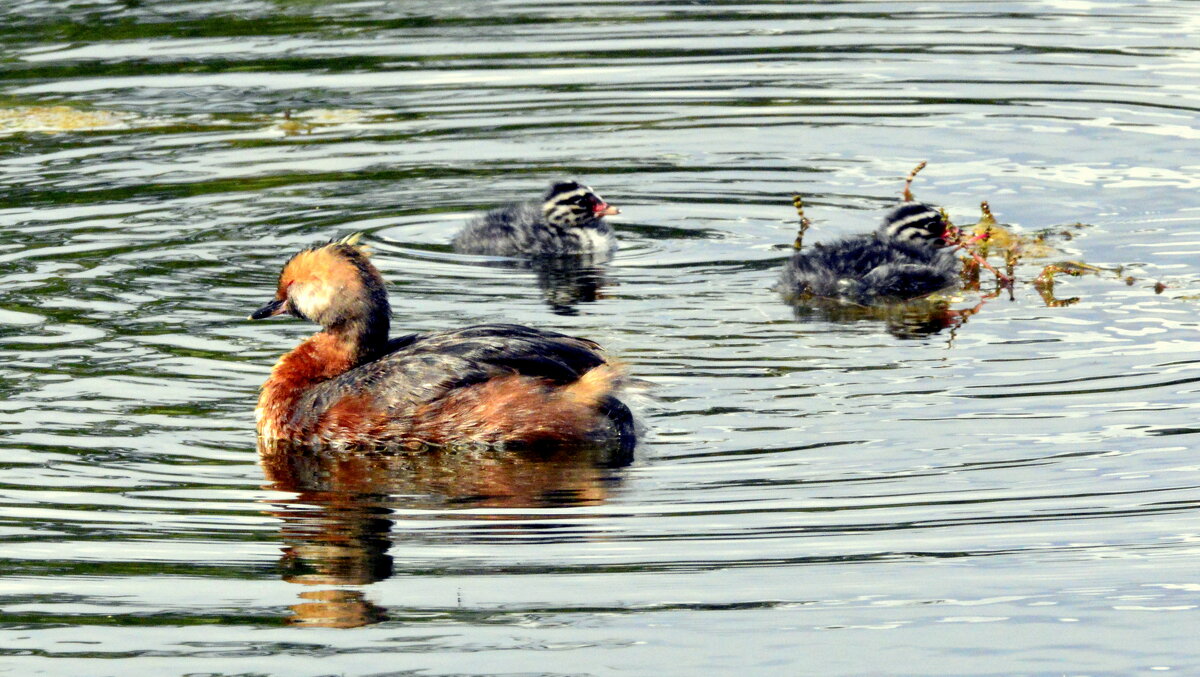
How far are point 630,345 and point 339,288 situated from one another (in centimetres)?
158

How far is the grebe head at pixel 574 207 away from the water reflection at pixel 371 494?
12.7 feet


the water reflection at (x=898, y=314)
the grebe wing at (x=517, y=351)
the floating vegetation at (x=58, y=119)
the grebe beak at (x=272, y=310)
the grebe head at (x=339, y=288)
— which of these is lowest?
the water reflection at (x=898, y=314)

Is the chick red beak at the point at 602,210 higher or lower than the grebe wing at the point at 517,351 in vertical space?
higher

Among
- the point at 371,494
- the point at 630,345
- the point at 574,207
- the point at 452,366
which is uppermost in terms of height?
the point at 574,207

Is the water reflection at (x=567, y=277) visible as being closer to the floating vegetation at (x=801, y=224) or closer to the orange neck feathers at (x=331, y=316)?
the floating vegetation at (x=801, y=224)

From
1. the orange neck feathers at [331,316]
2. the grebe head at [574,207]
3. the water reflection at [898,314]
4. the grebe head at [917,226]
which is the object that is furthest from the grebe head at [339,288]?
the grebe head at [917,226]

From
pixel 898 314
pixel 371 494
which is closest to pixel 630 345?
pixel 898 314

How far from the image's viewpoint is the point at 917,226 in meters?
10.4

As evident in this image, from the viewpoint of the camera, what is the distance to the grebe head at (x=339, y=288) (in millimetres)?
7793

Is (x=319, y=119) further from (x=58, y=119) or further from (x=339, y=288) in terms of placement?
(x=339, y=288)

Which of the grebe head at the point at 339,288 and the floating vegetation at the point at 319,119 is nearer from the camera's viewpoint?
the grebe head at the point at 339,288

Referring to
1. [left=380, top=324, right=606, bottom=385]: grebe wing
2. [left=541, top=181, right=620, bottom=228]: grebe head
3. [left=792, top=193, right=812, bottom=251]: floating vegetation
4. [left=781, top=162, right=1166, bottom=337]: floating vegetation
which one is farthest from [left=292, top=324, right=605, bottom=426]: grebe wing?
[left=541, top=181, right=620, bottom=228]: grebe head

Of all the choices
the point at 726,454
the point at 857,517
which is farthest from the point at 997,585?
the point at 726,454

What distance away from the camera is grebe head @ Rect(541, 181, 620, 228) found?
1116cm
